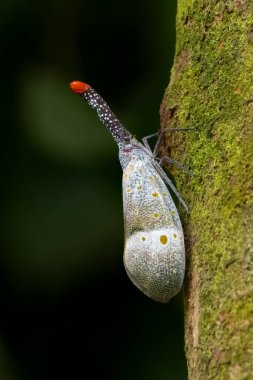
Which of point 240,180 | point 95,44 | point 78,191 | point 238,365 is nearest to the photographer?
point 238,365

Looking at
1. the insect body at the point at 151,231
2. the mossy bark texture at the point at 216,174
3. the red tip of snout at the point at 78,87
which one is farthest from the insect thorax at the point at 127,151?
the red tip of snout at the point at 78,87

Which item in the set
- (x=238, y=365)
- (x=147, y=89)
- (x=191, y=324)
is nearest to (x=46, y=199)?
(x=147, y=89)

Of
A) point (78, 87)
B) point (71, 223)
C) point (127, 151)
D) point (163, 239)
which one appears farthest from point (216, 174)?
point (71, 223)

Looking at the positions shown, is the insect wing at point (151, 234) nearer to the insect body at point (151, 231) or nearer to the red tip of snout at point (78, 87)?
the insect body at point (151, 231)

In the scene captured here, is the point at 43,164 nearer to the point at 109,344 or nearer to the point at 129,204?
the point at 109,344

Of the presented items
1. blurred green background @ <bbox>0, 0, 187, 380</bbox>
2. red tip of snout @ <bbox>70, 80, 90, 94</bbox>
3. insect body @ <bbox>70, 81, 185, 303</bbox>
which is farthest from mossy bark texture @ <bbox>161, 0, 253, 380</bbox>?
blurred green background @ <bbox>0, 0, 187, 380</bbox>

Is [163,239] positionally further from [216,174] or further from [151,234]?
[216,174]

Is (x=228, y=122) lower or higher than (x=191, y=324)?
higher
